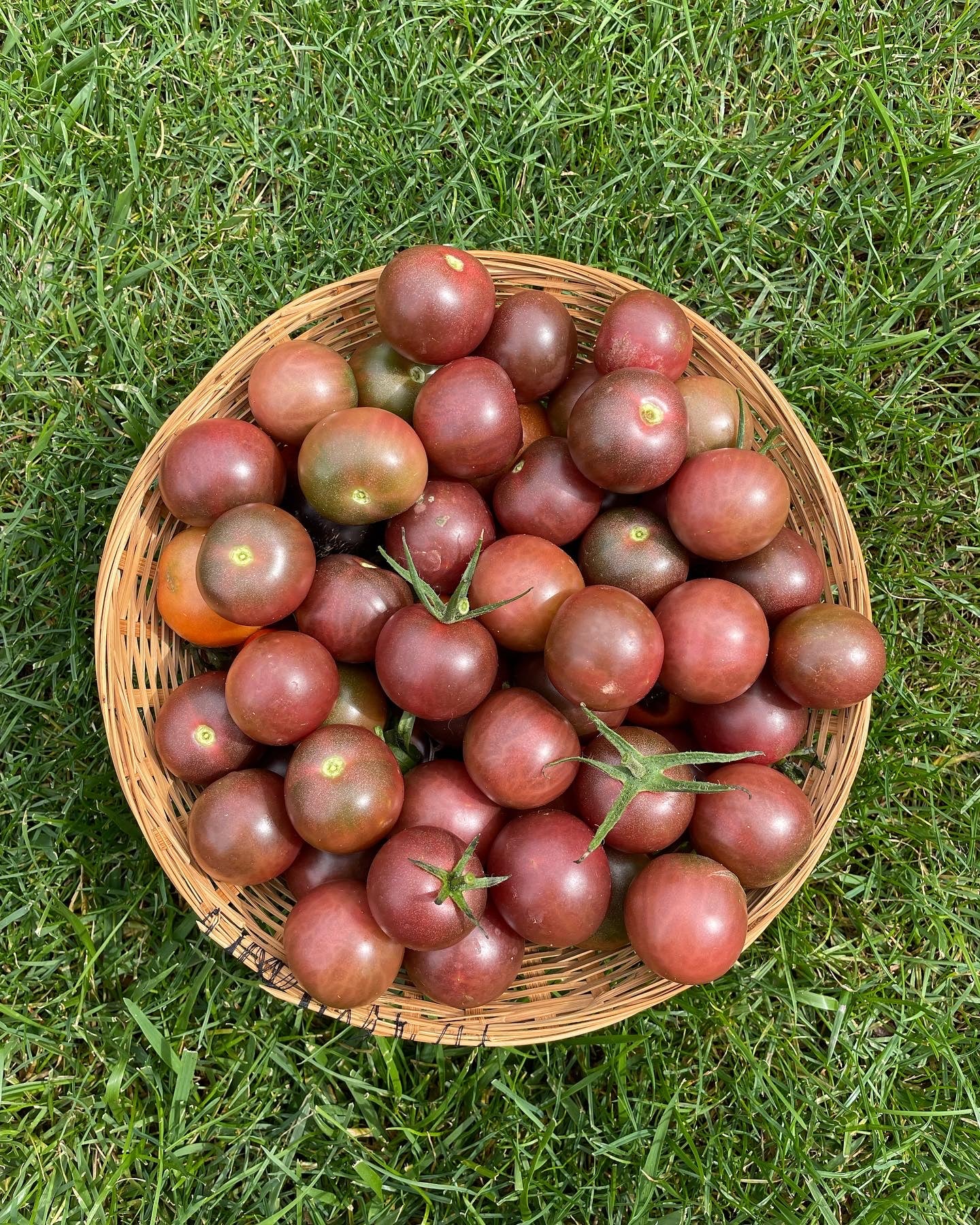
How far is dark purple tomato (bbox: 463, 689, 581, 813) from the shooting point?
2.70m

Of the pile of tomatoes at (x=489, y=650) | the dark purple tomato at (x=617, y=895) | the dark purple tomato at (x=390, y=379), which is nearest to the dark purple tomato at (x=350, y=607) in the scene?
the pile of tomatoes at (x=489, y=650)

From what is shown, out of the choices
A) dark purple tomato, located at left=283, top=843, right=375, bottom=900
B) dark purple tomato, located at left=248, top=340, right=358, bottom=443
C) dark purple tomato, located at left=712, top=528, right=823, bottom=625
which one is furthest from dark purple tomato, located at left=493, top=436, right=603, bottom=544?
dark purple tomato, located at left=283, top=843, right=375, bottom=900

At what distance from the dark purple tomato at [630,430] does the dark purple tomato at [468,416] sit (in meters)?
0.21

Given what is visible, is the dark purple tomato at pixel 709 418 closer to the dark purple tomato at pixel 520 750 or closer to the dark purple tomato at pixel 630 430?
the dark purple tomato at pixel 630 430

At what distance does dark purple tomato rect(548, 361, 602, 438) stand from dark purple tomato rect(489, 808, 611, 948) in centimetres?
129

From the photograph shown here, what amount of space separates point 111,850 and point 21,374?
5.96ft

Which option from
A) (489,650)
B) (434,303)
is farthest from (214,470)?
(489,650)

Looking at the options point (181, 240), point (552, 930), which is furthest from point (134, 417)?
point (552, 930)

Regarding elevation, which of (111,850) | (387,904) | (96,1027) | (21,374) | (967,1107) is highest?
(21,374)

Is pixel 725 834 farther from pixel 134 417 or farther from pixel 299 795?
pixel 134 417

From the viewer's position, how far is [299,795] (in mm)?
2713

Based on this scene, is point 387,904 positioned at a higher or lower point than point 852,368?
lower

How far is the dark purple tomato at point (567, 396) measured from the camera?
10.7 ft

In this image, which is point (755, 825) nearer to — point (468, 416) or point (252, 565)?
point (468, 416)
